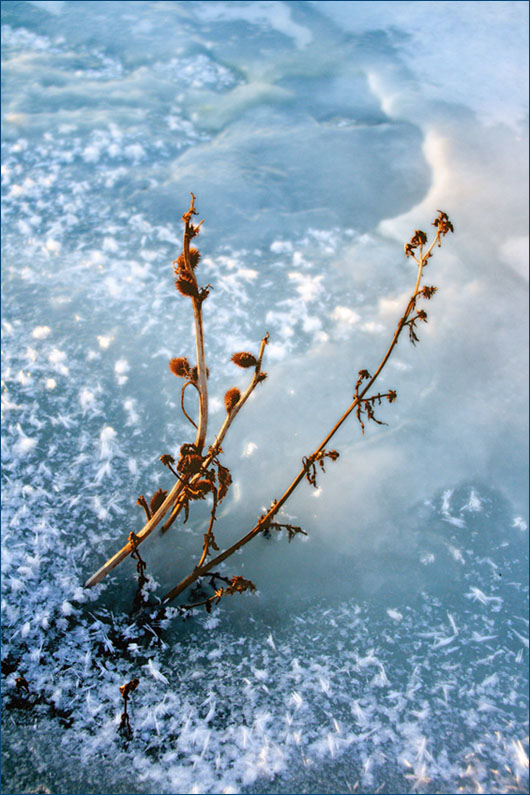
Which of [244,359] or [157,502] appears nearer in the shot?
[244,359]

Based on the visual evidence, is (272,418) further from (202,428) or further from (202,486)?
(202,486)

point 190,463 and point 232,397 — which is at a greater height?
point 232,397

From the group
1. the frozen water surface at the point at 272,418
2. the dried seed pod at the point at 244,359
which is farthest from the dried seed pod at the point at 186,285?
the frozen water surface at the point at 272,418

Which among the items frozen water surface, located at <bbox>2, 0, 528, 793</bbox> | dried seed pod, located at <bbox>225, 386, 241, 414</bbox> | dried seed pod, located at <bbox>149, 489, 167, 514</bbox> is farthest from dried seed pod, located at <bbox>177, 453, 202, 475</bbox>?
frozen water surface, located at <bbox>2, 0, 528, 793</bbox>

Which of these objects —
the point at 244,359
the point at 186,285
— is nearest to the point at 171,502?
the point at 244,359

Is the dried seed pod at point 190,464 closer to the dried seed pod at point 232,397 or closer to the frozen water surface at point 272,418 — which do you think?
the dried seed pod at point 232,397

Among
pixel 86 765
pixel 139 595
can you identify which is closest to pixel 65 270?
pixel 139 595

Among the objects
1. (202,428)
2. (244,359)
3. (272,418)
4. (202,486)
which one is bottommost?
(202,486)

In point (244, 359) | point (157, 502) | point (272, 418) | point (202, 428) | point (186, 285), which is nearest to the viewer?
point (186, 285)

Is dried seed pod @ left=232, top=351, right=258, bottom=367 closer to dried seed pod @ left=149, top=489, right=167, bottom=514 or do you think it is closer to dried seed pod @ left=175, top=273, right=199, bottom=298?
dried seed pod @ left=175, top=273, right=199, bottom=298
